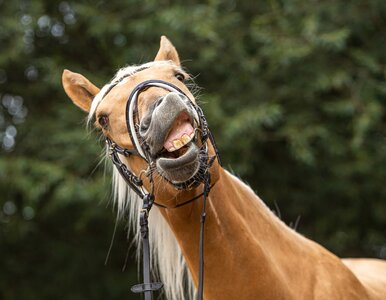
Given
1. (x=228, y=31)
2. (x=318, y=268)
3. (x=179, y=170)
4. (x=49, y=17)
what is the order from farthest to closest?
(x=49, y=17)
(x=228, y=31)
(x=318, y=268)
(x=179, y=170)

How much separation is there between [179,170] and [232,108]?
504 centimetres

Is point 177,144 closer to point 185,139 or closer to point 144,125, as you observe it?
point 185,139

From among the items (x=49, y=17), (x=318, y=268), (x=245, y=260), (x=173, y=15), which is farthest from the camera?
(x=49, y=17)

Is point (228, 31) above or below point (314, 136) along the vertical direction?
above

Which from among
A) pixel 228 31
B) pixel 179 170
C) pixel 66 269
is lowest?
pixel 66 269

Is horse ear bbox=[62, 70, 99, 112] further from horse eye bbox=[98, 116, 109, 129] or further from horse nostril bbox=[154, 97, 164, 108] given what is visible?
horse nostril bbox=[154, 97, 164, 108]

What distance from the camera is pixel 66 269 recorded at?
8492 millimetres

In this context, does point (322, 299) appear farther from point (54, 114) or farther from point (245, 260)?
point (54, 114)

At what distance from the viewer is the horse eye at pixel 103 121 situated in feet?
9.37

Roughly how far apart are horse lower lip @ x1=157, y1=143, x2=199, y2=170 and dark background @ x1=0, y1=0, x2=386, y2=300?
4.26 m

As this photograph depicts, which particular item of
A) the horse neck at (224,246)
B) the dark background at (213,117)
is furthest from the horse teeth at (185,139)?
the dark background at (213,117)

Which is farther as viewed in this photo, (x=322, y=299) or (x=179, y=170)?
(x=322, y=299)

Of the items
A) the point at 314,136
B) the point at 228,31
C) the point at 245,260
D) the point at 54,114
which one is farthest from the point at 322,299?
the point at 54,114

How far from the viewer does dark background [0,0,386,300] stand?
281 inches
